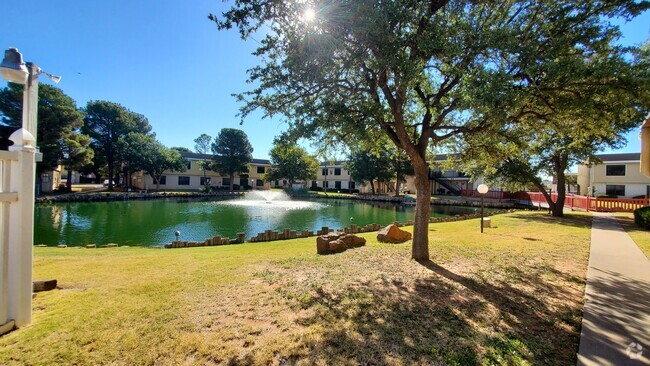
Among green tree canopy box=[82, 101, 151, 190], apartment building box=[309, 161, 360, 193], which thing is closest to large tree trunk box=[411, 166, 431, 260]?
green tree canopy box=[82, 101, 151, 190]

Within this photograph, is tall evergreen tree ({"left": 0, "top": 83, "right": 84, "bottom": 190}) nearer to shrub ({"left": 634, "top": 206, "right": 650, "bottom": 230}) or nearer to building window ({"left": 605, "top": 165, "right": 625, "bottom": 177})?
shrub ({"left": 634, "top": 206, "right": 650, "bottom": 230})

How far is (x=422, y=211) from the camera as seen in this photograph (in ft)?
22.0

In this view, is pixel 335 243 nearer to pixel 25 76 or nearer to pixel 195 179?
pixel 25 76

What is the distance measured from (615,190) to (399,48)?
43.5 meters

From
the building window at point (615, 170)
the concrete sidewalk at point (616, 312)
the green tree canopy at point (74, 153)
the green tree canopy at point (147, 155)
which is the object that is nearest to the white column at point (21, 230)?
→ the concrete sidewalk at point (616, 312)

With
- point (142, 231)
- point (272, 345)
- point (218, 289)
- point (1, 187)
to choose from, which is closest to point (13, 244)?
point (1, 187)

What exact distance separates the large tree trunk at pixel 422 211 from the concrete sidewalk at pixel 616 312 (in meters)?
2.88

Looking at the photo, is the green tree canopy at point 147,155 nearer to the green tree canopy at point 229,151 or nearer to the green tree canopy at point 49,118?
the green tree canopy at point 229,151

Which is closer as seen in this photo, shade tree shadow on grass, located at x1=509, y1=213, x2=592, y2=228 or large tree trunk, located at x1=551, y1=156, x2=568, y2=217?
shade tree shadow on grass, located at x1=509, y1=213, x2=592, y2=228

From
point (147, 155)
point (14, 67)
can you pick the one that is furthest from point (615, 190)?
point (147, 155)

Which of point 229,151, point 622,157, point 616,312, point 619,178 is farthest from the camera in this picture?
point 229,151

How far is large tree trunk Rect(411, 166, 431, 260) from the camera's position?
6.71 metres

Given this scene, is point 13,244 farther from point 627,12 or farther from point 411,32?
point 627,12

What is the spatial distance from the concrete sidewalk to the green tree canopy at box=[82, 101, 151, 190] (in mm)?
51787
